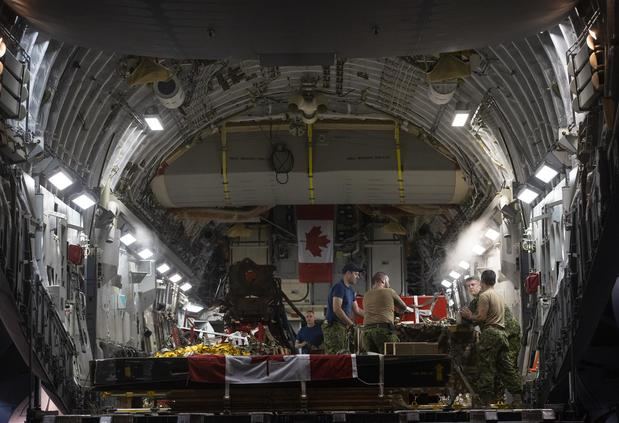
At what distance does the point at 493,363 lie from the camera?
13.4 metres

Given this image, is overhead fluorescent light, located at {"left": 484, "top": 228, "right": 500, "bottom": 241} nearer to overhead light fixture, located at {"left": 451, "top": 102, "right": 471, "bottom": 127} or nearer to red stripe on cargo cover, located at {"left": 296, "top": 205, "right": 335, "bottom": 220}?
overhead light fixture, located at {"left": 451, "top": 102, "right": 471, "bottom": 127}

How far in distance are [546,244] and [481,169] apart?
536cm

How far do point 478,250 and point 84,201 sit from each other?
1021 cm

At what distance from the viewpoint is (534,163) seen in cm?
1623

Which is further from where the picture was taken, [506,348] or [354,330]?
[354,330]

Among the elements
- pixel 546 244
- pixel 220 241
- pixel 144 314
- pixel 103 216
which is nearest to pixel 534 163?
pixel 546 244

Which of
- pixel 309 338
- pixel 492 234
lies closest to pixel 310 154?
pixel 492 234

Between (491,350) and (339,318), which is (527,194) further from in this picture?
(339,318)

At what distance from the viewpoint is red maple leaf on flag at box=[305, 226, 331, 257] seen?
2797 centimetres

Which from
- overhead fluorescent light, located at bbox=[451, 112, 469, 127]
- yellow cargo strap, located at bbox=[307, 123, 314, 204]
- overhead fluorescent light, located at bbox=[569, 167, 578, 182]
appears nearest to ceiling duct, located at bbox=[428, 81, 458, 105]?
overhead fluorescent light, located at bbox=[451, 112, 469, 127]

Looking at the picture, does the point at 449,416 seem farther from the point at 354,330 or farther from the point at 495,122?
the point at 495,122

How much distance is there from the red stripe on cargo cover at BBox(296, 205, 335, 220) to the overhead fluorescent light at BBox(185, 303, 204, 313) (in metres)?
6.94

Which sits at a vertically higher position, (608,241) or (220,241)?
(220,241)

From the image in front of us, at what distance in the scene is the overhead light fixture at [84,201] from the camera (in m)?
16.2
